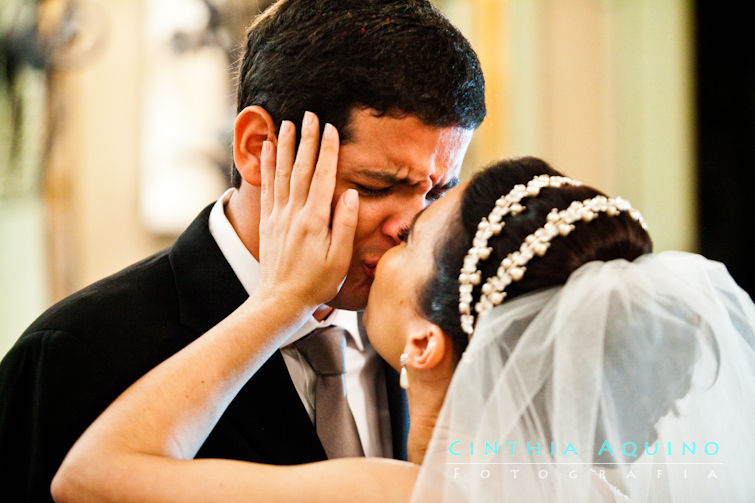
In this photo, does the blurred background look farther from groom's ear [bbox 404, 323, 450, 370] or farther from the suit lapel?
groom's ear [bbox 404, 323, 450, 370]

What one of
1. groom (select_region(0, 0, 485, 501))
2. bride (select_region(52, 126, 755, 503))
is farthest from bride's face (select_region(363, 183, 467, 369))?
groom (select_region(0, 0, 485, 501))

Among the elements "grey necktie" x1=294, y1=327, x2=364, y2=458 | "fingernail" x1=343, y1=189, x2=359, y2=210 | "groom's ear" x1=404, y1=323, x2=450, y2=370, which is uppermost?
"fingernail" x1=343, y1=189, x2=359, y2=210

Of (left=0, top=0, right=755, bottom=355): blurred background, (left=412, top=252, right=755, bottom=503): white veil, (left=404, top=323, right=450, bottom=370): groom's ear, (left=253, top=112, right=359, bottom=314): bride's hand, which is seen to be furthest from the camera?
(left=0, top=0, right=755, bottom=355): blurred background

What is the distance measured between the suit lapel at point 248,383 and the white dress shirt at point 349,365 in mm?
36

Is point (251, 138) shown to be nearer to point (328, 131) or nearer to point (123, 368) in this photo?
point (328, 131)

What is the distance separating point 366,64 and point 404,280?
46 centimetres

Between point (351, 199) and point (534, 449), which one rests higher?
point (351, 199)

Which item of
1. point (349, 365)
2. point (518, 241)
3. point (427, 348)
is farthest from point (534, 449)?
point (349, 365)

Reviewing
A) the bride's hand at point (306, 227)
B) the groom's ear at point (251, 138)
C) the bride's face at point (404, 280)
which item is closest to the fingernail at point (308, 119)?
the bride's hand at point (306, 227)

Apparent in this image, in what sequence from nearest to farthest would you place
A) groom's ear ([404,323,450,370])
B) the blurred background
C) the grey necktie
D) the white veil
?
the white veil
groom's ear ([404,323,450,370])
the grey necktie
the blurred background

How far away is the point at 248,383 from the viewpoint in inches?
64.1

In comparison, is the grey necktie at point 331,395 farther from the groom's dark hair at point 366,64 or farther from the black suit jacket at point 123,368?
the groom's dark hair at point 366,64

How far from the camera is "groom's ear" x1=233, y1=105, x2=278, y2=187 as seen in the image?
1.71m

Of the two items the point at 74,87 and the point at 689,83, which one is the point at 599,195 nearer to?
the point at 689,83
